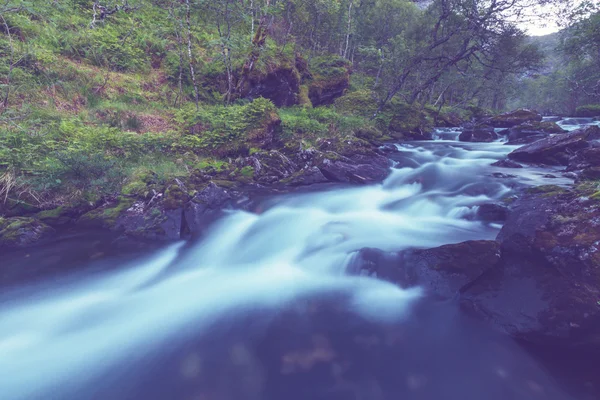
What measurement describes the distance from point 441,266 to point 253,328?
3024 millimetres

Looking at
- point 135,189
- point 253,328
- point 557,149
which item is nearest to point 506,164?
point 557,149

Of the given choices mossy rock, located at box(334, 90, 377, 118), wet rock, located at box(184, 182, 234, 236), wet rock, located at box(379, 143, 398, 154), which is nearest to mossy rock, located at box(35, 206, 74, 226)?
wet rock, located at box(184, 182, 234, 236)

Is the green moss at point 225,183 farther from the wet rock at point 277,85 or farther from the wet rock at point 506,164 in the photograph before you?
the wet rock at point 506,164

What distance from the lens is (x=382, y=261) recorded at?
208 inches

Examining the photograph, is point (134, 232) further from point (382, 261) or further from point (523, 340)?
point (523, 340)

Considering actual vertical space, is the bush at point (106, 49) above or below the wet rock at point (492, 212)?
above

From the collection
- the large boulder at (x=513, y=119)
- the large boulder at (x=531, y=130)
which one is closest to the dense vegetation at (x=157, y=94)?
the large boulder at (x=531, y=130)

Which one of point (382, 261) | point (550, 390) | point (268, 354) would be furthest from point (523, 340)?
point (268, 354)

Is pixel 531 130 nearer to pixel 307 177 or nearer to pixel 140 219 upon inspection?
pixel 307 177

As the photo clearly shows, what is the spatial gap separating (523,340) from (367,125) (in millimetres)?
12329

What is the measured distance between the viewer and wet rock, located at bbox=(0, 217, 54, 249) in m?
5.45

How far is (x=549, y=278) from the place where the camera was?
3.67m

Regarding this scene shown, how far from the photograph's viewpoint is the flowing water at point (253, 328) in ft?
10.6

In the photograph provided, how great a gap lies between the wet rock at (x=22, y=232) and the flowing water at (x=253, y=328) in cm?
62
